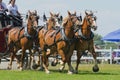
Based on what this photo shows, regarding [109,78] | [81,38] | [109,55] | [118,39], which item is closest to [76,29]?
[81,38]

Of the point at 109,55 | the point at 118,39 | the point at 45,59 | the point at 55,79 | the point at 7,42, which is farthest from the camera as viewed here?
the point at 109,55

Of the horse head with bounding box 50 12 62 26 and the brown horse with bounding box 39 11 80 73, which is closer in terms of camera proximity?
the brown horse with bounding box 39 11 80 73

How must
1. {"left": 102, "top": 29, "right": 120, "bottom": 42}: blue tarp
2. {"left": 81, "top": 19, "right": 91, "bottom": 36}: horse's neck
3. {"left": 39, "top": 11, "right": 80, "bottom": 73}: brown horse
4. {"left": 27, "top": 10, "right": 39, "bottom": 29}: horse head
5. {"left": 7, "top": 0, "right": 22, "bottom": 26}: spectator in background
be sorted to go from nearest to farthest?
{"left": 39, "top": 11, "right": 80, "bottom": 73}: brown horse
{"left": 81, "top": 19, "right": 91, "bottom": 36}: horse's neck
{"left": 27, "top": 10, "right": 39, "bottom": 29}: horse head
{"left": 7, "top": 0, "right": 22, "bottom": 26}: spectator in background
{"left": 102, "top": 29, "right": 120, "bottom": 42}: blue tarp

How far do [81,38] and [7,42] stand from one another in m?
4.04

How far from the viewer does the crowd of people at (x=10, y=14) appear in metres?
21.5

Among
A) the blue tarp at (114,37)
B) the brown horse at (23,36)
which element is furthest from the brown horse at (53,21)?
the blue tarp at (114,37)

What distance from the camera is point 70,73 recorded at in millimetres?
18188

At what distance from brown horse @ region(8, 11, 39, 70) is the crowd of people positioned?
648 mm

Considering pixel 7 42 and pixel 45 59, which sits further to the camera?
pixel 7 42

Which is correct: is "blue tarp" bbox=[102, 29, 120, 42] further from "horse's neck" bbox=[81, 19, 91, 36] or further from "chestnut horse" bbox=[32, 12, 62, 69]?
"horse's neck" bbox=[81, 19, 91, 36]

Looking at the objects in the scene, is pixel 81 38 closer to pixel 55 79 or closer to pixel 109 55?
pixel 55 79

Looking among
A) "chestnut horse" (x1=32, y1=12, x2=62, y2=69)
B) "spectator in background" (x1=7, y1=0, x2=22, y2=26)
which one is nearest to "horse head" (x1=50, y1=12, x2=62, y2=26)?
"chestnut horse" (x1=32, y1=12, x2=62, y2=69)

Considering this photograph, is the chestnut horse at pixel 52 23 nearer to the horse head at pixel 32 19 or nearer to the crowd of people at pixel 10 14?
the horse head at pixel 32 19

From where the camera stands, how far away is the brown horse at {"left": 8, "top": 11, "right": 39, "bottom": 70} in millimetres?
19719
